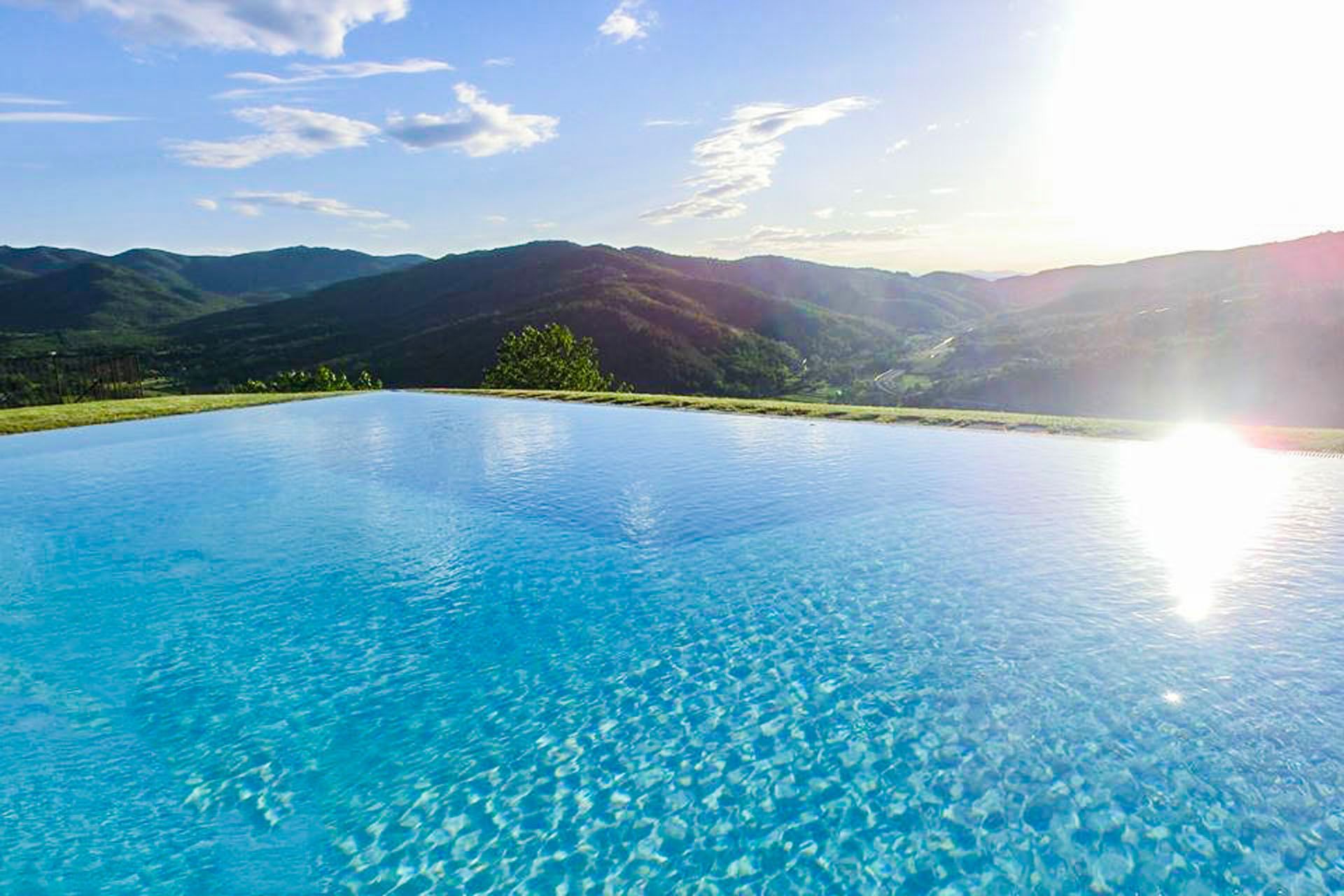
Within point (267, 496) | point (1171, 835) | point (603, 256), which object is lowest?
point (1171, 835)

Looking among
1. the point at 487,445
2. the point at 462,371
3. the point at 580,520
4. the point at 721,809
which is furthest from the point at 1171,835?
the point at 462,371

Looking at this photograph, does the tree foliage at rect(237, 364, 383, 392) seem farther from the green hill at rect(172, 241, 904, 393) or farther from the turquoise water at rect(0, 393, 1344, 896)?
the green hill at rect(172, 241, 904, 393)

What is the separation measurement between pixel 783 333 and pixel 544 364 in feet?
347

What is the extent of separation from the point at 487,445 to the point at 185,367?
4929 inches

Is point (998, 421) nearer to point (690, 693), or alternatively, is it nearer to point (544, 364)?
point (690, 693)

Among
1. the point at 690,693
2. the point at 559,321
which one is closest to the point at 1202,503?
the point at 690,693

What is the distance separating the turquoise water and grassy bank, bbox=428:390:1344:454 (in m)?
2.56

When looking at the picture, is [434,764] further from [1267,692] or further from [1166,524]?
[1166,524]

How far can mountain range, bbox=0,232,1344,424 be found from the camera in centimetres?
7825

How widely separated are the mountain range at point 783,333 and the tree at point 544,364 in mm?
54097

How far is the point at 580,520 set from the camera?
41.7ft

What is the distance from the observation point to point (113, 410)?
89.4 feet

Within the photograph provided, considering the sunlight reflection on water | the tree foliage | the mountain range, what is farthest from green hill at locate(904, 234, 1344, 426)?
the tree foliage

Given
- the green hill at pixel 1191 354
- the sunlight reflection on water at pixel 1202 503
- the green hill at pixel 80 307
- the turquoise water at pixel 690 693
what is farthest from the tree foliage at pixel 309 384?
the green hill at pixel 80 307
